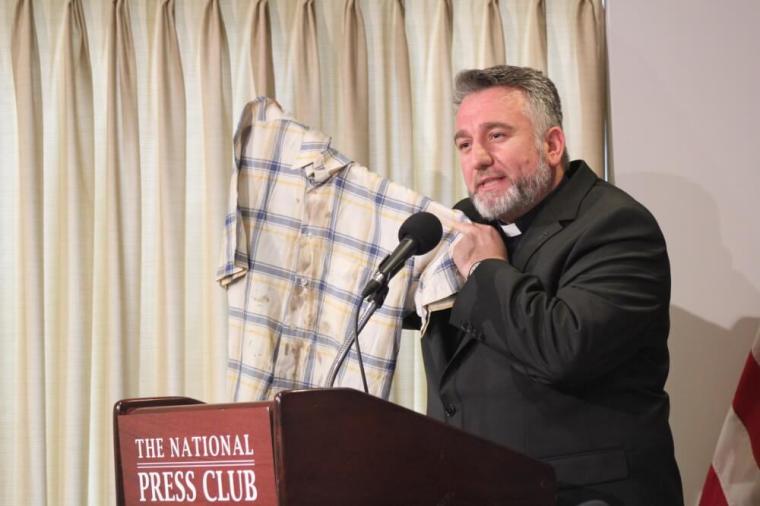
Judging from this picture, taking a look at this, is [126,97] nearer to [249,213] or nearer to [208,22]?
[208,22]

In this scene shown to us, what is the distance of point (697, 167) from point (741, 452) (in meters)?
0.91

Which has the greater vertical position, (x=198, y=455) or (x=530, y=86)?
(x=530, y=86)

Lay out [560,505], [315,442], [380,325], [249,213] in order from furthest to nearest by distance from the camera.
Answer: [249,213] → [380,325] → [560,505] → [315,442]

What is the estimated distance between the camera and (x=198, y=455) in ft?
4.65

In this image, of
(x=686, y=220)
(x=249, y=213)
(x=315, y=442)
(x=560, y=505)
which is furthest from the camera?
(x=686, y=220)

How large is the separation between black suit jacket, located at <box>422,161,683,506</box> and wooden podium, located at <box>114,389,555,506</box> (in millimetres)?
431

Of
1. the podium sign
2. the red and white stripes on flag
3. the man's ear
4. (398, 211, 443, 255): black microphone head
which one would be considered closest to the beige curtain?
the man's ear

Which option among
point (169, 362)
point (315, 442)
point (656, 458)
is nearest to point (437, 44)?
point (169, 362)

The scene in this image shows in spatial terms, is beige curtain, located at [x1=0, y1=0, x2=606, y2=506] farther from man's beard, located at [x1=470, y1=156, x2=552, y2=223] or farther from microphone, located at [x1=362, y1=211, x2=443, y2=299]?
microphone, located at [x1=362, y1=211, x2=443, y2=299]

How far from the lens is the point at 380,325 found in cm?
245

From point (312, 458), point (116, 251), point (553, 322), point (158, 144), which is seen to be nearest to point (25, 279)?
point (116, 251)

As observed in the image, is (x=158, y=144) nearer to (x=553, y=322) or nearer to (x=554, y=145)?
(x=554, y=145)

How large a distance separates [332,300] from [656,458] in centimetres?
95

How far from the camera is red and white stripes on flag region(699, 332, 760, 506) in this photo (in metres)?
2.69
